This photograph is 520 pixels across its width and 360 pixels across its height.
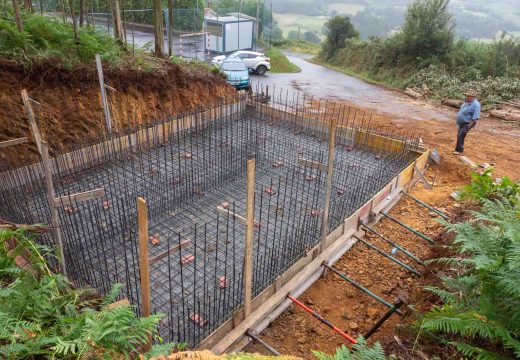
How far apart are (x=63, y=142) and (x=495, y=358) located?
655cm

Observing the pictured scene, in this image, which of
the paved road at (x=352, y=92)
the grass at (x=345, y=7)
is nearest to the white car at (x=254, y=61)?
the paved road at (x=352, y=92)

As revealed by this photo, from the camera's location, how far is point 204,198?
18.0 ft

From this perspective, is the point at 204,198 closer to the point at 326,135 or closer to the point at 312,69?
the point at 326,135

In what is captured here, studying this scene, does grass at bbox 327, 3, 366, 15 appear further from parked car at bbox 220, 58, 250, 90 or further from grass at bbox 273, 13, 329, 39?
parked car at bbox 220, 58, 250, 90

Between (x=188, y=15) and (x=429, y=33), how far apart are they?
11278 mm

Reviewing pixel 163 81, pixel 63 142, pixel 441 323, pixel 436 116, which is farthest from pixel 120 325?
pixel 436 116

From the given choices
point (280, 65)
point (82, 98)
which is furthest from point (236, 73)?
point (280, 65)

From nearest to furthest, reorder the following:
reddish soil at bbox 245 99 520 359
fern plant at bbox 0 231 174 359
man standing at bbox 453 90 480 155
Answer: fern plant at bbox 0 231 174 359, reddish soil at bbox 245 99 520 359, man standing at bbox 453 90 480 155

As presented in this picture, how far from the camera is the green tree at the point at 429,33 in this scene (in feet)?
53.8

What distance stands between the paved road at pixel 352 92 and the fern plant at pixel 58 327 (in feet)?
34.7

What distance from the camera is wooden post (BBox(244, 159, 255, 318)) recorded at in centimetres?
300

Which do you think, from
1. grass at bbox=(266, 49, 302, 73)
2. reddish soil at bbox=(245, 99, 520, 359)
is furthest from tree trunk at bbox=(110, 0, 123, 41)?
grass at bbox=(266, 49, 302, 73)

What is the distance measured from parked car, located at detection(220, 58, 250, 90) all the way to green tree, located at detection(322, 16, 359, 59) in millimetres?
11361

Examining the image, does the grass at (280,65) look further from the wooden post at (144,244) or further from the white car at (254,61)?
the wooden post at (144,244)
